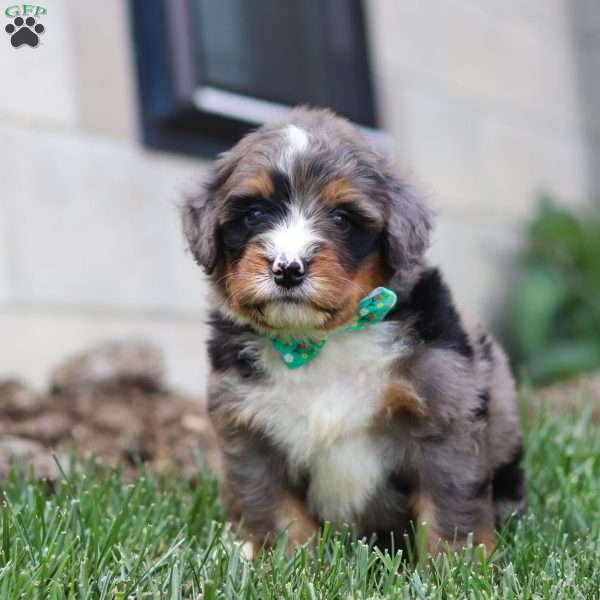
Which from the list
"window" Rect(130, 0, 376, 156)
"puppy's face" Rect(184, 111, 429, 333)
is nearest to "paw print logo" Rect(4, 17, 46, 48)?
"window" Rect(130, 0, 376, 156)

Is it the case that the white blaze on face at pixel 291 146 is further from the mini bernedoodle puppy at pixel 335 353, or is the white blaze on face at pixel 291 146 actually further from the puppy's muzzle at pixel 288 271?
the puppy's muzzle at pixel 288 271

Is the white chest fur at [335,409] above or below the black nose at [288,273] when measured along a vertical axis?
below

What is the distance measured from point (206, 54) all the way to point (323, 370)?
4.36 metres

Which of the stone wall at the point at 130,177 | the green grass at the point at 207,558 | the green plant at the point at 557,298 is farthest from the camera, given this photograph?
the green plant at the point at 557,298

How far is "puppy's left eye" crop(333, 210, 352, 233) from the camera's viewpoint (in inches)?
133

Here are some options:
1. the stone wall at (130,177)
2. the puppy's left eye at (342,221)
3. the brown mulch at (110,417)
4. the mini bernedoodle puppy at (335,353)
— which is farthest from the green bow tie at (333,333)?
the brown mulch at (110,417)

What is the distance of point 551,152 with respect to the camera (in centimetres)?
1066

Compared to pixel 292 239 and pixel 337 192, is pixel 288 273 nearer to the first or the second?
pixel 292 239

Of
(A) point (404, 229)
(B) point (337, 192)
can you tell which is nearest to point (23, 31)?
(B) point (337, 192)

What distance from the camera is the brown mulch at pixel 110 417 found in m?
4.95

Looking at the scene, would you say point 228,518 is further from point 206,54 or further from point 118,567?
point 206,54

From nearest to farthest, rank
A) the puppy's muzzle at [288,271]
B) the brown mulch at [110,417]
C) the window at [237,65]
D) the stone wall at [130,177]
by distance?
the puppy's muzzle at [288,271], the brown mulch at [110,417], the stone wall at [130,177], the window at [237,65]

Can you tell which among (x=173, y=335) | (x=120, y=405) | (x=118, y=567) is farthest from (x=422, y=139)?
(x=118, y=567)

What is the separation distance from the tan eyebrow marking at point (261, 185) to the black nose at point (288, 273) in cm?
31
